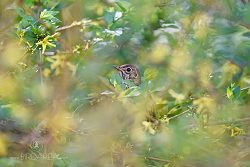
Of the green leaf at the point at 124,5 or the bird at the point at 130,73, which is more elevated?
the green leaf at the point at 124,5

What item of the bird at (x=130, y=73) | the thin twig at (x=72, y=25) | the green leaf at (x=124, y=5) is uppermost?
the green leaf at (x=124, y=5)

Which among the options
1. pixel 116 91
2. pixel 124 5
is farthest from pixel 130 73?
pixel 116 91

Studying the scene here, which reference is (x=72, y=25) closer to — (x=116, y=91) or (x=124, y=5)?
(x=124, y=5)

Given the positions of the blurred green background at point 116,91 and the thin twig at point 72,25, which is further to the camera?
the thin twig at point 72,25

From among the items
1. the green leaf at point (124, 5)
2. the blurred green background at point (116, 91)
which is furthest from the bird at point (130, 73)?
the green leaf at point (124, 5)

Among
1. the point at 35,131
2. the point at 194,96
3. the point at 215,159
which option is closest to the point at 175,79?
the point at 194,96

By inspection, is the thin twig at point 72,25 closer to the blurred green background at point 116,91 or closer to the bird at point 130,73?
the blurred green background at point 116,91
